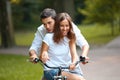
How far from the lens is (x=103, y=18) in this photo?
98.8 ft

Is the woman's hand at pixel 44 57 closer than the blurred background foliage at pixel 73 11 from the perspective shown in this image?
Yes

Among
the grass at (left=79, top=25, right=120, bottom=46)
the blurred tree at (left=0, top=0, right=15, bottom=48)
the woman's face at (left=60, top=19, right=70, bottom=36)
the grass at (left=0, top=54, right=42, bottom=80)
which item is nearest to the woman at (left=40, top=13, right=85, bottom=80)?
the woman's face at (left=60, top=19, right=70, bottom=36)

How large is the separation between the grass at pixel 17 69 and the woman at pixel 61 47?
5721mm

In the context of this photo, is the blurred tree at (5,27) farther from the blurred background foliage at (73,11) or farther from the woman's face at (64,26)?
the woman's face at (64,26)

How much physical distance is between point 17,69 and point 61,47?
25.8 ft

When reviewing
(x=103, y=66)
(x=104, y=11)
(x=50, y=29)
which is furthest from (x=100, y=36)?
(x=50, y=29)

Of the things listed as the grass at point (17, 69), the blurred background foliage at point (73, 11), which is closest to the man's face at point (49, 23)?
→ the grass at point (17, 69)

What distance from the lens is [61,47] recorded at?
554cm

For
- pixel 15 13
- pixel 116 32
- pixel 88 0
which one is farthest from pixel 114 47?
pixel 15 13

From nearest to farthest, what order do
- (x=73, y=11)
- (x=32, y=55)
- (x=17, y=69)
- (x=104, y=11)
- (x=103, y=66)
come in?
(x=32, y=55) < (x=17, y=69) < (x=103, y=66) < (x=73, y=11) < (x=104, y=11)

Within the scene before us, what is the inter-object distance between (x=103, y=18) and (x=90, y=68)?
16510 mm

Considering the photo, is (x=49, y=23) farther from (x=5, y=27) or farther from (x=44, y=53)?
(x=5, y=27)

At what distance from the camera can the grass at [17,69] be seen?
11.5m

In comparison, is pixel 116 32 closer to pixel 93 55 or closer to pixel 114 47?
pixel 114 47
